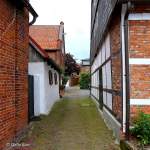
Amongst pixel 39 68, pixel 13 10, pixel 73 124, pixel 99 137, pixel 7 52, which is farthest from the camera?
pixel 39 68

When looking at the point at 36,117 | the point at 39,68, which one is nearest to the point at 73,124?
the point at 36,117

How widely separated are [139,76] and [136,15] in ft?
5.02

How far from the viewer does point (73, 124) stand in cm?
1423

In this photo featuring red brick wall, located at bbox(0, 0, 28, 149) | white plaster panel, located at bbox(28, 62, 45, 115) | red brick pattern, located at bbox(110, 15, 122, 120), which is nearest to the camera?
red brick wall, located at bbox(0, 0, 28, 149)

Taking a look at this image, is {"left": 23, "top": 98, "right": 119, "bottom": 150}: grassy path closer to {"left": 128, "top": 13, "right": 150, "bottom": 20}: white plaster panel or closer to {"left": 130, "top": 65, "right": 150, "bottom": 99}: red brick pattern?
{"left": 130, "top": 65, "right": 150, "bottom": 99}: red brick pattern

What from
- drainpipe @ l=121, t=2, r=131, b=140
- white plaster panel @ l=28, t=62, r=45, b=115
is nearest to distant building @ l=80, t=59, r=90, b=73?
white plaster panel @ l=28, t=62, r=45, b=115

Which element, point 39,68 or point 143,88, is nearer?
point 143,88

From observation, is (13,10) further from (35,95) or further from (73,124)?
(35,95)

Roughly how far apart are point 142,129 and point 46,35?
2938 centimetres

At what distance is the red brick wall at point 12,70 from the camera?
28.6 feet

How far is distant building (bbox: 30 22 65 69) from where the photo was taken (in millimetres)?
34531

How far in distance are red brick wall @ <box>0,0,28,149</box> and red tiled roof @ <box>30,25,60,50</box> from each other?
2264cm

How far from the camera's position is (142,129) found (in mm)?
8664

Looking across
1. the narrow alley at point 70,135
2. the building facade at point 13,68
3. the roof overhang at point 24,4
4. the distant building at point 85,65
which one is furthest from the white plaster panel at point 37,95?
→ the distant building at point 85,65
